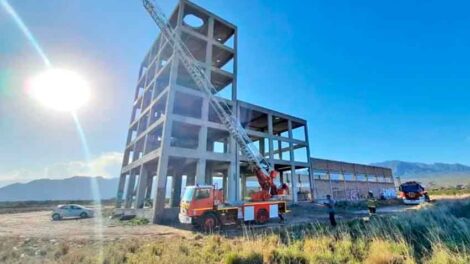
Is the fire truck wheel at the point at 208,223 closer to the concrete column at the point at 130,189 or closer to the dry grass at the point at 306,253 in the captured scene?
the dry grass at the point at 306,253

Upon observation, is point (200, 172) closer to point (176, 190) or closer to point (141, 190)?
point (141, 190)

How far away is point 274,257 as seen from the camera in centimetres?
689

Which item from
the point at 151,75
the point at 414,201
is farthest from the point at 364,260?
the point at 151,75

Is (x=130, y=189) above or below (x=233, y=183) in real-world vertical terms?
below

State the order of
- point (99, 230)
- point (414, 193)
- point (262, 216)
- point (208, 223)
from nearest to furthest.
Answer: point (208, 223), point (99, 230), point (262, 216), point (414, 193)

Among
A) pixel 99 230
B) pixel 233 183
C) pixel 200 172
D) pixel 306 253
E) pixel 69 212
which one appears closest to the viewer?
pixel 306 253

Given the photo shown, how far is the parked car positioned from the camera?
25417mm

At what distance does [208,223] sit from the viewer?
599 inches

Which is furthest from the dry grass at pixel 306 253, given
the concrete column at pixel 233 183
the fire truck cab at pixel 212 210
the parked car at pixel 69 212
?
the parked car at pixel 69 212

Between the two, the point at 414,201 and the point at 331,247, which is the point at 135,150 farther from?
the point at 414,201

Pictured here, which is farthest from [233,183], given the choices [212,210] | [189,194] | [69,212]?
[69,212]

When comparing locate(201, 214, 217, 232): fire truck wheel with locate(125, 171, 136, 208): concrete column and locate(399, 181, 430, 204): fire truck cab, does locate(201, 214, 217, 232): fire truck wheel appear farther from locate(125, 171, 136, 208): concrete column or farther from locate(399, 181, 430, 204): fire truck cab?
locate(399, 181, 430, 204): fire truck cab

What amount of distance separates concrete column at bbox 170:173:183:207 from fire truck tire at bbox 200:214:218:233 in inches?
814

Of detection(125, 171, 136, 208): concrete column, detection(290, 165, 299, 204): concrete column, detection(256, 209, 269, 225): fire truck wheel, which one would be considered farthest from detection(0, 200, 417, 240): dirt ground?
detection(125, 171, 136, 208): concrete column
